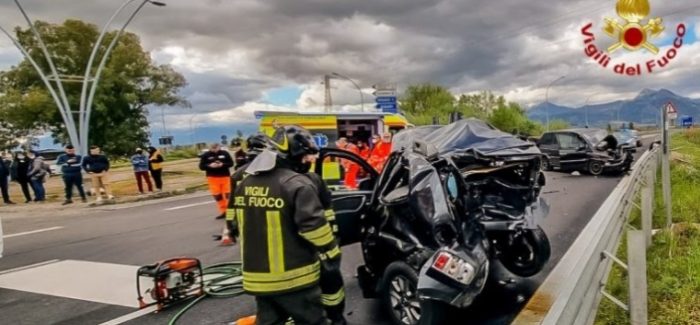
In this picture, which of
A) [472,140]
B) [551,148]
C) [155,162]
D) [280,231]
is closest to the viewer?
[280,231]

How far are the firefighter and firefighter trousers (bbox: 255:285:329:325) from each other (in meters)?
0.23

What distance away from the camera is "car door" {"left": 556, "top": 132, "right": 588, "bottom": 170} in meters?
16.7

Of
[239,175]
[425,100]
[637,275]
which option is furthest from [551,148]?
[425,100]

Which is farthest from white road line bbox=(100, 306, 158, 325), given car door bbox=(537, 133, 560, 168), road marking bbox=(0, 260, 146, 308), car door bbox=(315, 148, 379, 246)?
car door bbox=(537, 133, 560, 168)

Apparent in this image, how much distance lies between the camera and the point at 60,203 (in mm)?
15438

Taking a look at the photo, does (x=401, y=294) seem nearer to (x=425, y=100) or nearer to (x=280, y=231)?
(x=280, y=231)

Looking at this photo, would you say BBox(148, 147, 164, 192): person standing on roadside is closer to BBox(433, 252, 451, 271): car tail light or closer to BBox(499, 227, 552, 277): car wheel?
BBox(499, 227, 552, 277): car wheel

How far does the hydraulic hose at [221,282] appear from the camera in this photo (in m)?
5.02

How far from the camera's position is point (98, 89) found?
31125mm

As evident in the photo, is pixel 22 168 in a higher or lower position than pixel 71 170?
higher

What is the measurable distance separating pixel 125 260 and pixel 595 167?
1477 cm

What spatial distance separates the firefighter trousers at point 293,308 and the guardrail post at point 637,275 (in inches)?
80.7

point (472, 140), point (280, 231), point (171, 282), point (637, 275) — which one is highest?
point (472, 140)

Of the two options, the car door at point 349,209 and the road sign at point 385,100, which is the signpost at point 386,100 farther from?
the car door at point 349,209
